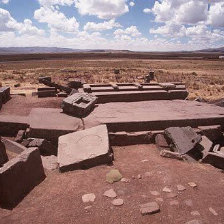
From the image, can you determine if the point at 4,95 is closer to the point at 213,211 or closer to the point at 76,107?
the point at 76,107

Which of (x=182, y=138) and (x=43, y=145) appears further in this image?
(x=182, y=138)

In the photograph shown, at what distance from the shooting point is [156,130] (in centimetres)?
751

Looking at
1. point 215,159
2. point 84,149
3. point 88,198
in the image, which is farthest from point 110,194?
point 215,159

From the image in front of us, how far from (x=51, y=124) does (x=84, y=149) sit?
166 cm

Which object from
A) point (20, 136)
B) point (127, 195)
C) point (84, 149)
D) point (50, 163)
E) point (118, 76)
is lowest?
point (118, 76)

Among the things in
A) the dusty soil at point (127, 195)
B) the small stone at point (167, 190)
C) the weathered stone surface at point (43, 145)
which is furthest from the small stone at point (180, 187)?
the weathered stone surface at point (43, 145)

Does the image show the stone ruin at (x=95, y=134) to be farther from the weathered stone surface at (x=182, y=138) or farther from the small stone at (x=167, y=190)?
the small stone at (x=167, y=190)

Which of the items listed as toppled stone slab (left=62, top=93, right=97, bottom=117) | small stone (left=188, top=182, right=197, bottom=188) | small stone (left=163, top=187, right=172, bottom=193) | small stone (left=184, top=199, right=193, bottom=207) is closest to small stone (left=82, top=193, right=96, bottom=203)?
small stone (left=163, top=187, right=172, bottom=193)

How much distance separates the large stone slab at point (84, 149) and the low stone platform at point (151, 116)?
0.77m

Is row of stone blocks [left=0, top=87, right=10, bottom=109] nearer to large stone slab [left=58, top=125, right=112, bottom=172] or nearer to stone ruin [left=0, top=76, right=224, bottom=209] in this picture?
stone ruin [left=0, top=76, right=224, bottom=209]

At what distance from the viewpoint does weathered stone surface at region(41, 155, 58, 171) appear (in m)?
5.85

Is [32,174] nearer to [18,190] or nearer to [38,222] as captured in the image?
[18,190]

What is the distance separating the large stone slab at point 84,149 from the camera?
5641 millimetres

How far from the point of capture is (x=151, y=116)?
7.86 meters
